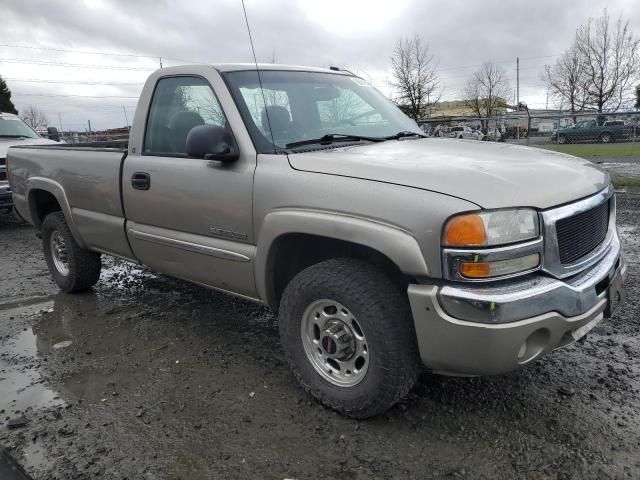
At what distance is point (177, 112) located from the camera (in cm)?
371

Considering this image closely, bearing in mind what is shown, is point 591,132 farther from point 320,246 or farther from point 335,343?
point 335,343

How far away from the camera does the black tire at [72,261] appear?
4848 millimetres

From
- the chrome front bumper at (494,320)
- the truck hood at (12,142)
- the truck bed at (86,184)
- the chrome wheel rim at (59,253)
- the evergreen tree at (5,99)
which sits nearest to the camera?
the chrome front bumper at (494,320)

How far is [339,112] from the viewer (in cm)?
363

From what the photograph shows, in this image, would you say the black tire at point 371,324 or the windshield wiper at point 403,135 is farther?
the windshield wiper at point 403,135

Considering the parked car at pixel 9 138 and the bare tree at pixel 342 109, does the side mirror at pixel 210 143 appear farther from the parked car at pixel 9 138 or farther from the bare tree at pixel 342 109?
the parked car at pixel 9 138

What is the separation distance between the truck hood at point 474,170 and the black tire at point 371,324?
49 cm

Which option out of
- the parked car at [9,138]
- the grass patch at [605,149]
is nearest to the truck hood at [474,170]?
the parked car at [9,138]

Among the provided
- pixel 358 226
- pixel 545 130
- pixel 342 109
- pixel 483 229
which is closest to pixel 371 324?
pixel 358 226

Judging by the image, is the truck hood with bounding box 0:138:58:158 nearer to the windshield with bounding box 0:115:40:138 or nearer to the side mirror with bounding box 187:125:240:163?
the windshield with bounding box 0:115:40:138

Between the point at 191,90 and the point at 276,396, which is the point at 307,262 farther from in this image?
the point at 191,90

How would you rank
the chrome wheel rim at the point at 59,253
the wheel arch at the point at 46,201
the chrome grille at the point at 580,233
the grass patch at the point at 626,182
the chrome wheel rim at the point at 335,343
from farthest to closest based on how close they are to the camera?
the grass patch at the point at 626,182 < the chrome wheel rim at the point at 59,253 < the wheel arch at the point at 46,201 < the chrome wheel rim at the point at 335,343 < the chrome grille at the point at 580,233

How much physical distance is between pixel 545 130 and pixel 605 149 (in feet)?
34.3

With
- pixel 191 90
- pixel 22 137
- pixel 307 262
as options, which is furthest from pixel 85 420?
pixel 22 137
